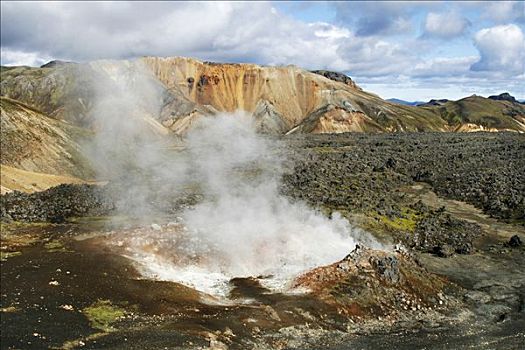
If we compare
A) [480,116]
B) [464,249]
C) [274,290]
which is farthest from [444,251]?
[480,116]

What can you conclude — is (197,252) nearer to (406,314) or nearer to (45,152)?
(406,314)

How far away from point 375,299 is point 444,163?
57612 millimetres

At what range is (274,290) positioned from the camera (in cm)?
2794

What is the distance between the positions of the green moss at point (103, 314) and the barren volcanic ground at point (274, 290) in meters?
0.08

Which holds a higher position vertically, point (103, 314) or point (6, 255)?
point (6, 255)

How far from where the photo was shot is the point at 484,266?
36500 millimetres

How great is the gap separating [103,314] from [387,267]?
47.8 ft

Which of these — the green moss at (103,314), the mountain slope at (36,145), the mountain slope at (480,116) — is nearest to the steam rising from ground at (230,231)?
the green moss at (103,314)

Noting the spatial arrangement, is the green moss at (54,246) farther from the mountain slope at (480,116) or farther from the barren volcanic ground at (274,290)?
the mountain slope at (480,116)

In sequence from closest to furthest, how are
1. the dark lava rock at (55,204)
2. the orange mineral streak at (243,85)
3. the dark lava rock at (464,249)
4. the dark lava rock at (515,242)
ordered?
the dark lava rock at (464,249) → the dark lava rock at (515,242) → the dark lava rock at (55,204) → the orange mineral streak at (243,85)

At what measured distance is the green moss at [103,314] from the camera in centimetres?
2189

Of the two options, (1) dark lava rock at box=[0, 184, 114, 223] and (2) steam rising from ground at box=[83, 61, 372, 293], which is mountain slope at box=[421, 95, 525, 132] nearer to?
(2) steam rising from ground at box=[83, 61, 372, 293]

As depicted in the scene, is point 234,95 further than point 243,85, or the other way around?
point 243,85

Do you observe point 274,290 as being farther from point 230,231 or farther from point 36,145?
point 36,145
